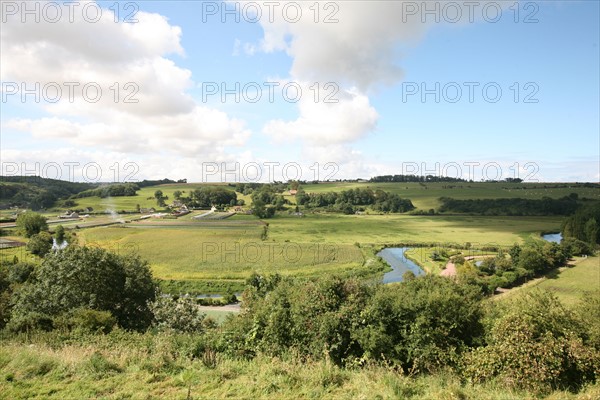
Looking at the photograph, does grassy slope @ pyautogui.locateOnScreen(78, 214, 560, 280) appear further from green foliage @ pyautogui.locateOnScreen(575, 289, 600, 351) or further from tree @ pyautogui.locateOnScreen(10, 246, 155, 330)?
green foliage @ pyautogui.locateOnScreen(575, 289, 600, 351)

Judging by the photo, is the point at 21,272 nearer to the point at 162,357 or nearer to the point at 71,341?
the point at 71,341

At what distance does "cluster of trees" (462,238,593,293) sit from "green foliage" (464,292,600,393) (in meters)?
30.9

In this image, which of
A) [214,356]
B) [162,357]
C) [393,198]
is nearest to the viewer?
[162,357]

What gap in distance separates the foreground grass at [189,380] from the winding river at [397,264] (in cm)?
4122

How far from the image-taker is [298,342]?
11469mm

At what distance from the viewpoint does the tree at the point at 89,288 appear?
71.5 ft

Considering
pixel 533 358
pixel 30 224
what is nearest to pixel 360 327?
pixel 533 358

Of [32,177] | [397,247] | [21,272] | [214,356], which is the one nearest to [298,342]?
[214,356]

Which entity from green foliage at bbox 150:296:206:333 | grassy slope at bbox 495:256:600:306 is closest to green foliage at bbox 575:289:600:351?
grassy slope at bbox 495:256:600:306

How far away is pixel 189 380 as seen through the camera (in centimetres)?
800

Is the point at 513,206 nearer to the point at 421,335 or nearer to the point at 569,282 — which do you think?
the point at 569,282

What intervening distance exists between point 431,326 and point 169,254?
50.9 m

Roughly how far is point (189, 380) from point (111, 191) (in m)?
140

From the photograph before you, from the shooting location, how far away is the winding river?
165 feet
